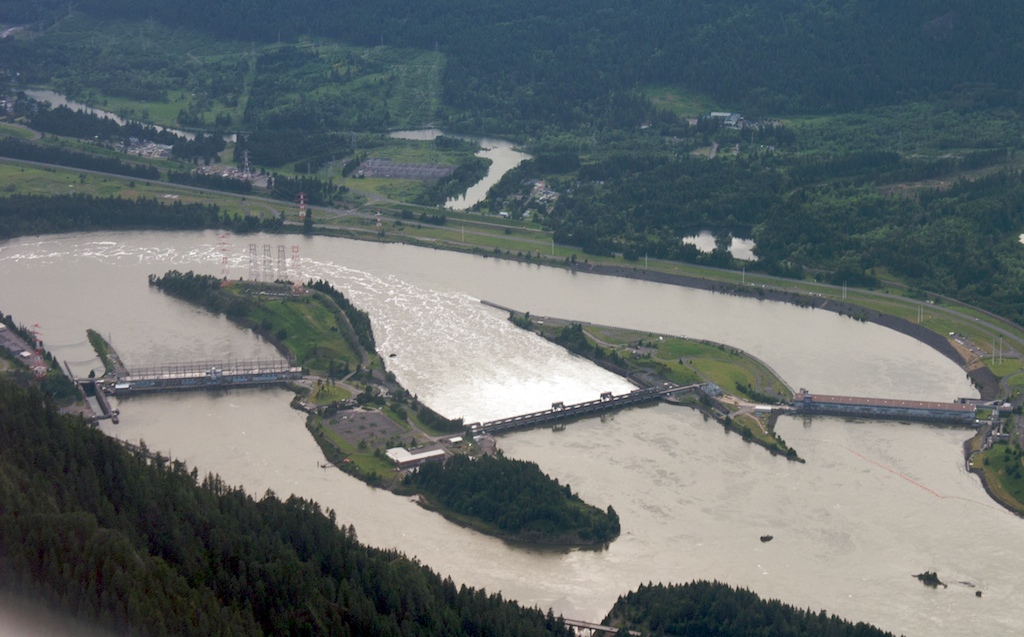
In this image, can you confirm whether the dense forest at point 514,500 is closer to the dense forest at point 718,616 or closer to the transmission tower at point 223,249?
the dense forest at point 718,616

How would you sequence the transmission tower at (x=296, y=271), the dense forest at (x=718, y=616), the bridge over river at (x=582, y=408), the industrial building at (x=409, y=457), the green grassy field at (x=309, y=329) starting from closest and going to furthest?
1. the dense forest at (x=718, y=616)
2. the industrial building at (x=409, y=457)
3. the bridge over river at (x=582, y=408)
4. the green grassy field at (x=309, y=329)
5. the transmission tower at (x=296, y=271)

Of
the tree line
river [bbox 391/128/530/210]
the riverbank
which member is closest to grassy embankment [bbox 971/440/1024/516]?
the riverbank

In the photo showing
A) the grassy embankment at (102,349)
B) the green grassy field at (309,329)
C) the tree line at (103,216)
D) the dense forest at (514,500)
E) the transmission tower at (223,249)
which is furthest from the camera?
the tree line at (103,216)

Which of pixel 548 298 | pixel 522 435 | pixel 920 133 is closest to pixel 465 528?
pixel 522 435

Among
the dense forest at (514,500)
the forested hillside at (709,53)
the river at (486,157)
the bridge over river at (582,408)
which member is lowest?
the dense forest at (514,500)

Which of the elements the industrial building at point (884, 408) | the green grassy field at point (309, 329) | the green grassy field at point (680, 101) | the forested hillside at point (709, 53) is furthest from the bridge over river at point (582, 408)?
the green grassy field at point (680, 101)

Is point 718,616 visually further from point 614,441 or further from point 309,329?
point 309,329

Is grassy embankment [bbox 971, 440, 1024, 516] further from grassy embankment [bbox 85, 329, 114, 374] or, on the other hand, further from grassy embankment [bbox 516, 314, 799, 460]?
grassy embankment [bbox 85, 329, 114, 374]

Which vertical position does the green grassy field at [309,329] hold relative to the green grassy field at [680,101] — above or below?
below
